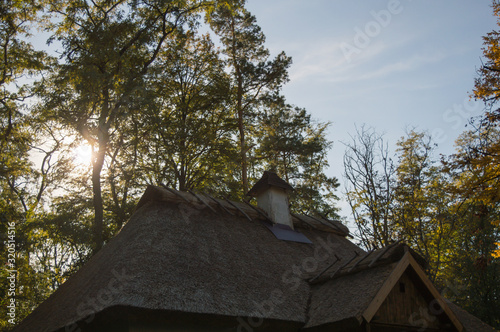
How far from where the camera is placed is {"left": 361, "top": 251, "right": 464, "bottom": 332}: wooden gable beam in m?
6.98

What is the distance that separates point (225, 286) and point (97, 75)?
10877 millimetres

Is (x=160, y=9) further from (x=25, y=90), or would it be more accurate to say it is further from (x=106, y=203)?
(x=106, y=203)

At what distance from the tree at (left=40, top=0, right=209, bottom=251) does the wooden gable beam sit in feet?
37.7

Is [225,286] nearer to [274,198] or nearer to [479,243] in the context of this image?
[274,198]

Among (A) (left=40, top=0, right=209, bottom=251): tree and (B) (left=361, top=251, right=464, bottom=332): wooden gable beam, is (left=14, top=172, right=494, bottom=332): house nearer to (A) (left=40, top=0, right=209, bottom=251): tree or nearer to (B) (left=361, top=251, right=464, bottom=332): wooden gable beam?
(B) (left=361, top=251, right=464, bottom=332): wooden gable beam

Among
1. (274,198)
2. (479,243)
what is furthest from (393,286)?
(479,243)

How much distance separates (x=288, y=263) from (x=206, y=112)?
12.9 meters

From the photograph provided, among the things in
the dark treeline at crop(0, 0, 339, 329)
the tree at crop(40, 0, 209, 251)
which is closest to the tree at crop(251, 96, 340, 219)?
the dark treeline at crop(0, 0, 339, 329)

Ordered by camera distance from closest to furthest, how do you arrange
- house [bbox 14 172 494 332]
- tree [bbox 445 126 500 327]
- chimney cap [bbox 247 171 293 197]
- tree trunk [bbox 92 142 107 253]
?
house [bbox 14 172 494 332], tree [bbox 445 126 500 327], chimney cap [bbox 247 171 293 197], tree trunk [bbox 92 142 107 253]

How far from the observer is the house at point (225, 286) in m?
6.80

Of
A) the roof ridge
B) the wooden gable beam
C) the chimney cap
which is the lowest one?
the wooden gable beam

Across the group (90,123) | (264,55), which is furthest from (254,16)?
(90,123)

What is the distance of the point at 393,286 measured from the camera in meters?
7.85

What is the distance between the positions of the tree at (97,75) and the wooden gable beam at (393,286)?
11.5 metres
